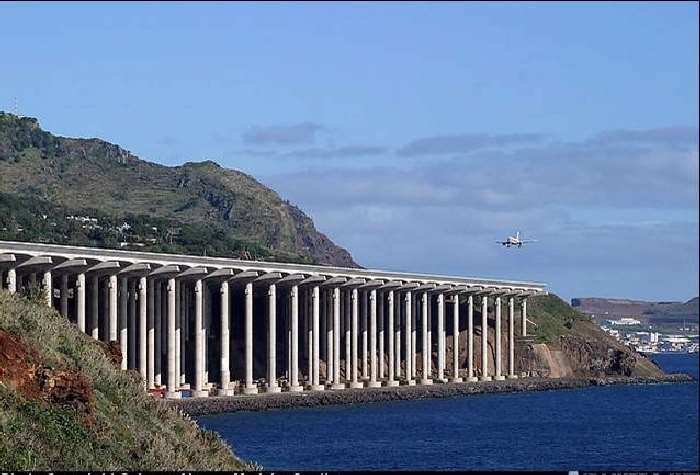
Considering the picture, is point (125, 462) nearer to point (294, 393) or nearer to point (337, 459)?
point (337, 459)

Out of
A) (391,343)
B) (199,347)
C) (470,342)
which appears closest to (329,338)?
(391,343)

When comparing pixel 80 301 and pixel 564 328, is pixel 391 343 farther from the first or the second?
pixel 80 301

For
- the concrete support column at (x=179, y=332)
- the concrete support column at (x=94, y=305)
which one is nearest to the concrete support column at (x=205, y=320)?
the concrete support column at (x=179, y=332)

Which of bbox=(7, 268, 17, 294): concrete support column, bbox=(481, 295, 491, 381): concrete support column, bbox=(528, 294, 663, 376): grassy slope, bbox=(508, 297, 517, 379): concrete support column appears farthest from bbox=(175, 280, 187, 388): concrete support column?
bbox=(528, 294, 663, 376): grassy slope

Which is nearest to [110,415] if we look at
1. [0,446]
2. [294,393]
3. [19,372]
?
[19,372]

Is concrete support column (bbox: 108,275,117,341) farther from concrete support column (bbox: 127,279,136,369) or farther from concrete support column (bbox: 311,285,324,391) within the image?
concrete support column (bbox: 311,285,324,391)
